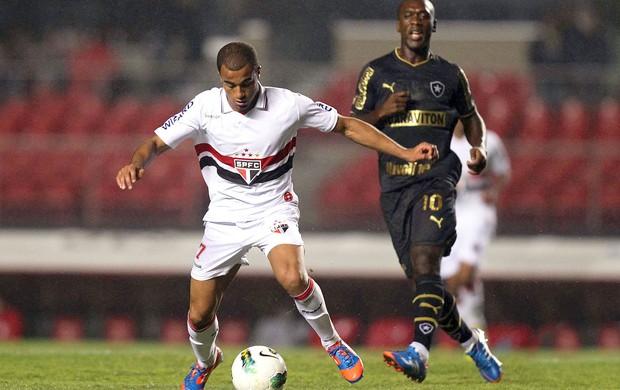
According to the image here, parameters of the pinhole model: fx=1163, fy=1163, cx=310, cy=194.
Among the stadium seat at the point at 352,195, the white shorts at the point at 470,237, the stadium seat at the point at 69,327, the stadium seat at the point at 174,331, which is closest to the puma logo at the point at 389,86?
the white shorts at the point at 470,237

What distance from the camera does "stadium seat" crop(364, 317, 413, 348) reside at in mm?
15152

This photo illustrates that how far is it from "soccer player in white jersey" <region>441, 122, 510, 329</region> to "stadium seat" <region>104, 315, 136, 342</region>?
19.8 ft

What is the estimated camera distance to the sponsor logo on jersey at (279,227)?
21.8 feet

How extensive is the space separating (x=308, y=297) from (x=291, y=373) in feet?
5.24

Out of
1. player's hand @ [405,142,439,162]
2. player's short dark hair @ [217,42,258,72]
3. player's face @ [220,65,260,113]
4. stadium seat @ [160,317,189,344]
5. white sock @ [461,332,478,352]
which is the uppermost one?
player's short dark hair @ [217,42,258,72]

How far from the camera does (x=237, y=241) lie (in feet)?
21.9

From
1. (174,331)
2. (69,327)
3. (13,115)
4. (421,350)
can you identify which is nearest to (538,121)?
(174,331)

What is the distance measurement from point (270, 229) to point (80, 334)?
990cm

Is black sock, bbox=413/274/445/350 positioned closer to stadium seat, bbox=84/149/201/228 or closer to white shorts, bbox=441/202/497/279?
white shorts, bbox=441/202/497/279

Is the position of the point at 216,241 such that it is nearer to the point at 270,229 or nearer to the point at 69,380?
the point at 270,229

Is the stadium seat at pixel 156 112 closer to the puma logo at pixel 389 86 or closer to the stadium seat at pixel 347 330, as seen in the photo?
the stadium seat at pixel 347 330

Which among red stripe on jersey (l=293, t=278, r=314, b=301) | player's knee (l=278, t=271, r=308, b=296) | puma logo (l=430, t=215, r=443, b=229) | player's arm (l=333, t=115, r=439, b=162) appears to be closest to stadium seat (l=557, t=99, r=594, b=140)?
puma logo (l=430, t=215, r=443, b=229)

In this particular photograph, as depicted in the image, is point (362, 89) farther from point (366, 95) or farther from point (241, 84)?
point (241, 84)

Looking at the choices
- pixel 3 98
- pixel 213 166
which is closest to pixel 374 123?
pixel 213 166
